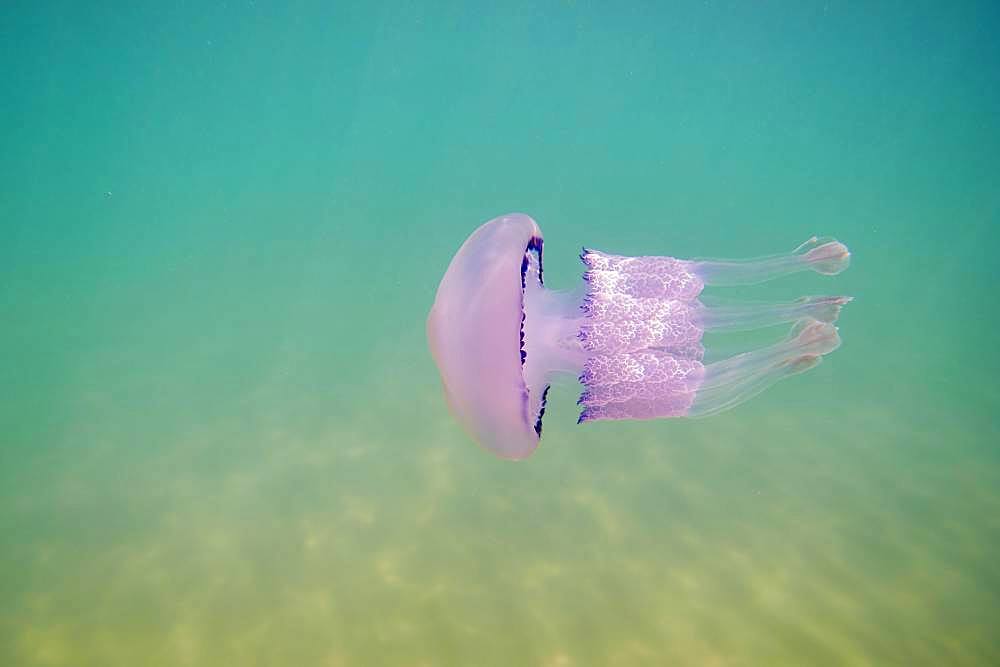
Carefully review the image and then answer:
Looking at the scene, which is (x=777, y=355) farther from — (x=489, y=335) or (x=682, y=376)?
(x=489, y=335)

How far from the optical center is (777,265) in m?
3.16

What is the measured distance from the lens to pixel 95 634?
11.4 feet

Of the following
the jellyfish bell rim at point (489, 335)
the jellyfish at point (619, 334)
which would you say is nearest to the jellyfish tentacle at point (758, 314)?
the jellyfish at point (619, 334)

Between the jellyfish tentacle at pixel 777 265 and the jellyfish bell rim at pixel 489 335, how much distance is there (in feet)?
3.24

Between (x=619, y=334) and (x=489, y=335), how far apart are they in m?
0.75

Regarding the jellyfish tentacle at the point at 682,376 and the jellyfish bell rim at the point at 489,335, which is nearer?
the jellyfish bell rim at the point at 489,335

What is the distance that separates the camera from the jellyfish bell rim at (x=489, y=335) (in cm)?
260

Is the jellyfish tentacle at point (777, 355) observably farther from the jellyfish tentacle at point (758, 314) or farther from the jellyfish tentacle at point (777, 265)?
the jellyfish tentacle at point (777, 265)

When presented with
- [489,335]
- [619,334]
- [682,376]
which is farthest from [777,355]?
[489,335]

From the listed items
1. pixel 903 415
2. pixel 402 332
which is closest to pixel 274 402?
pixel 402 332

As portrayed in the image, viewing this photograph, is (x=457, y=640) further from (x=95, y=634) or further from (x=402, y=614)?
(x=95, y=634)

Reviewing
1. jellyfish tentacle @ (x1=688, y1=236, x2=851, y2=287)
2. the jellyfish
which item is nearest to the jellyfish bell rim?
the jellyfish

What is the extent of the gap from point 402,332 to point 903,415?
6095 millimetres

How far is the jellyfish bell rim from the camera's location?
260 centimetres
